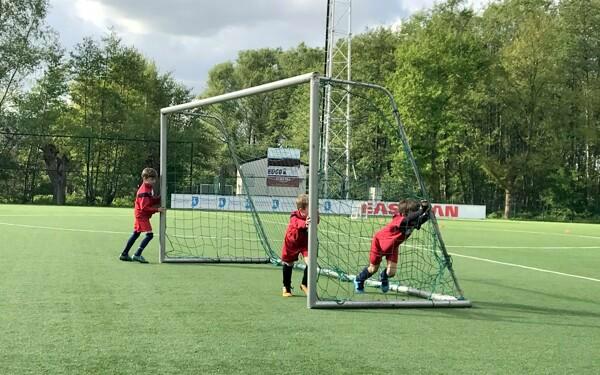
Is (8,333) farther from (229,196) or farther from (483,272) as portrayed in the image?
(229,196)

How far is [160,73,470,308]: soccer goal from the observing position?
7.91 meters

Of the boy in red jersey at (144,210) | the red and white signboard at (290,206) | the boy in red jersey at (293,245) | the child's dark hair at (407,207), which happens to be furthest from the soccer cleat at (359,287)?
the boy in red jersey at (144,210)

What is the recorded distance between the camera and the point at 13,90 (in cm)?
4962

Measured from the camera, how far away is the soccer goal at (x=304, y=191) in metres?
7.91

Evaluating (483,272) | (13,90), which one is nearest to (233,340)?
(483,272)

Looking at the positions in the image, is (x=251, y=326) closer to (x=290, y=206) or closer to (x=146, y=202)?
(x=146, y=202)

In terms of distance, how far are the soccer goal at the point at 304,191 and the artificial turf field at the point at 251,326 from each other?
2.22 feet

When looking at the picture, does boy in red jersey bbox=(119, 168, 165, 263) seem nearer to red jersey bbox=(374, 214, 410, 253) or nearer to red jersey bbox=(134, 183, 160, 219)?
red jersey bbox=(134, 183, 160, 219)

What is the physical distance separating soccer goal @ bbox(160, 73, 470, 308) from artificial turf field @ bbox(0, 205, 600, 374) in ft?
2.22

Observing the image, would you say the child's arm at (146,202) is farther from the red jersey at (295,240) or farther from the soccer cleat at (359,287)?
the soccer cleat at (359,287)

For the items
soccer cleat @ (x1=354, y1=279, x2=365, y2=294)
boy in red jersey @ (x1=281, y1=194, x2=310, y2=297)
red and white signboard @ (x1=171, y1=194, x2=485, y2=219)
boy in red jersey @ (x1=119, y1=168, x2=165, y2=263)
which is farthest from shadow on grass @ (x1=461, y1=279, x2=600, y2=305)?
boy in red jersey @ (x1=119, y1=168, x2=165, y2=263)

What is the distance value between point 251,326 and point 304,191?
42.3 feet

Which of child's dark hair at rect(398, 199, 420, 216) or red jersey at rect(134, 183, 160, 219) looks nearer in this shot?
child's dark hair at rect(398, 199, 420, 216)

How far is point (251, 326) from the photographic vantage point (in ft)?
19.5
